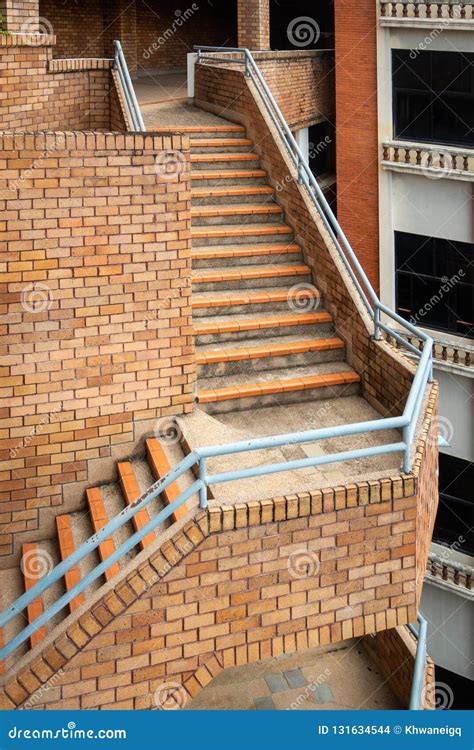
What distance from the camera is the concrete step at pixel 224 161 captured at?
1111cm

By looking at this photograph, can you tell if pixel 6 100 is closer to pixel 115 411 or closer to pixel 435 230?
pixel 115 411

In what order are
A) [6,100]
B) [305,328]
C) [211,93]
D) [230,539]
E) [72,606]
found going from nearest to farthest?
[230,539]
[72,606]
[305,328]
[6,100]
[211,93]

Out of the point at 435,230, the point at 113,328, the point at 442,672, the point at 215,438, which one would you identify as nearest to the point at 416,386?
the point at 215,438

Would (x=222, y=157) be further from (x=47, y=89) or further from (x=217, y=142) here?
(x=47, y=89)

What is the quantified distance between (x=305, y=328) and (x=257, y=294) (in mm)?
606

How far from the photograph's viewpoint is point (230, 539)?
20.0 ft

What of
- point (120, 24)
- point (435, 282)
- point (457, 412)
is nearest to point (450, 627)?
point (457, 412)

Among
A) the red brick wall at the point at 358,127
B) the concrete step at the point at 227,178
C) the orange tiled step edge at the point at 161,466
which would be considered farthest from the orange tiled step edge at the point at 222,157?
the red brick wall at the point at 358,127

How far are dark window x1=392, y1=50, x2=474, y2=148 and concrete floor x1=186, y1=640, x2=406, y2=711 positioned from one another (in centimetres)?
1121

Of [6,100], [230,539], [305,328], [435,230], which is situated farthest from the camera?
[435,230]

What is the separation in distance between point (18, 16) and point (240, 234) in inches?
150

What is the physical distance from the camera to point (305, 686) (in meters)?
7.72

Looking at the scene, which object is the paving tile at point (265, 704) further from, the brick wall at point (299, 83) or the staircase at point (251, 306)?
the brick wall at point (299, 83)

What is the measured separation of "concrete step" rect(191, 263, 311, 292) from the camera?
9.45 meters
